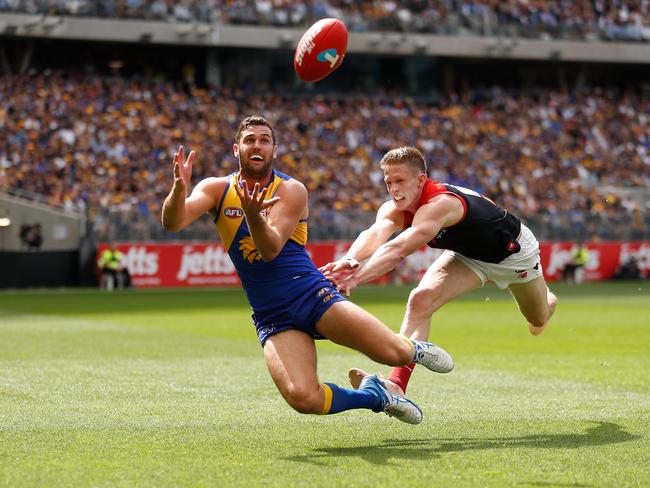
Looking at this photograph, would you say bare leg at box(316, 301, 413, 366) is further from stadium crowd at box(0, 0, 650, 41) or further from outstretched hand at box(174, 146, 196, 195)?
stadium crowd at box(0, 0, 650, 41)

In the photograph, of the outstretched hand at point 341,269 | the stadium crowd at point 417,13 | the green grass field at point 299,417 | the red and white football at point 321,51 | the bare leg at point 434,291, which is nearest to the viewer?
the green grass field at point 299,417

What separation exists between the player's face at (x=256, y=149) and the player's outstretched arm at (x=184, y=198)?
22 centimetres

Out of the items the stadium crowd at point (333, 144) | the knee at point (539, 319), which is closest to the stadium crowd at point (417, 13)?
the stadium crowd at point (333, 144)

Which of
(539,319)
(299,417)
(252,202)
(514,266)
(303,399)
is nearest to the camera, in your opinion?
(252,202)

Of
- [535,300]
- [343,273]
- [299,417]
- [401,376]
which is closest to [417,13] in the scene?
[535,300]

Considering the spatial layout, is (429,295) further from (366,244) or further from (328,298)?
(328,298)

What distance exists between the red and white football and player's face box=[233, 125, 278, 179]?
3.54m

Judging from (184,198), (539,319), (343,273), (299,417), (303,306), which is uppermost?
(184,198)

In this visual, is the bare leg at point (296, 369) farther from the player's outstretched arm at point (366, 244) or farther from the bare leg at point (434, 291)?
the bare leg at point (434, 291)

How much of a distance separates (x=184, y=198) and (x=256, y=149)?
24.5 inches

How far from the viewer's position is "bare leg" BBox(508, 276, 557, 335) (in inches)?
380

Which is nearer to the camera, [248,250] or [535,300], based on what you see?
[248,250]

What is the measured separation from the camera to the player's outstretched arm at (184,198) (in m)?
7.21

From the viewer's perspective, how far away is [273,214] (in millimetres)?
7516
